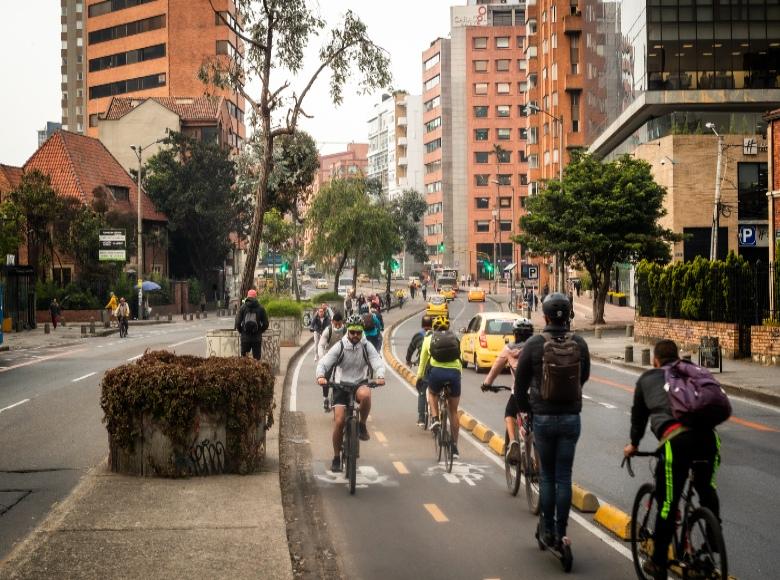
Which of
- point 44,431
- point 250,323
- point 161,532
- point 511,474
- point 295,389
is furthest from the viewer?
point 295,389

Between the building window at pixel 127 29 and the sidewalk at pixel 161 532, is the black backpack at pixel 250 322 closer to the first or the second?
the sidewalk at pixel 161 532

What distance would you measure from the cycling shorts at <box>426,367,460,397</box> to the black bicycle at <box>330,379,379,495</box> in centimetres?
143

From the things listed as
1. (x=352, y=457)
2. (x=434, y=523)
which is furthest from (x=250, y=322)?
(x=434, y=523)

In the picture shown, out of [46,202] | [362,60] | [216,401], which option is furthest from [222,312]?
[216,401]

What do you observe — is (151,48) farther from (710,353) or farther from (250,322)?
(250,322)

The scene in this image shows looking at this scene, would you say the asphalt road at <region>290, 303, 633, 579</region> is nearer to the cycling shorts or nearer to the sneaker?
the sneaker

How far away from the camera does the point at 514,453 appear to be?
33.2 feet

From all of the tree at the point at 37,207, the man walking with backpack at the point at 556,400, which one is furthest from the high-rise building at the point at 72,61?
the man walking with backpack at the point at 556,400

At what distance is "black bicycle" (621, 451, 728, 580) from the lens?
611 cm

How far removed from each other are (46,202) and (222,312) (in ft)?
77.0

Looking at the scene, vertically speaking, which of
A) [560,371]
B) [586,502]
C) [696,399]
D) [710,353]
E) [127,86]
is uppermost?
[127,86]

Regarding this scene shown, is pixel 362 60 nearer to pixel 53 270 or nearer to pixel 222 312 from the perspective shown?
pixel 53 270

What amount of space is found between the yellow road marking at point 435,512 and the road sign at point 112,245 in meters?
52.0

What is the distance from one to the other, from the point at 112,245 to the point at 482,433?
48146 millimetres
